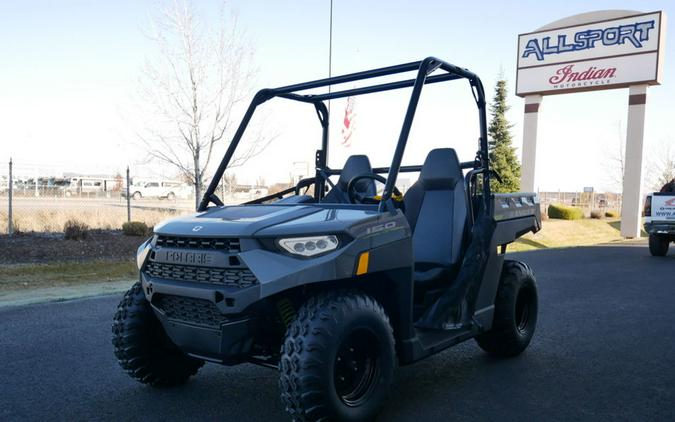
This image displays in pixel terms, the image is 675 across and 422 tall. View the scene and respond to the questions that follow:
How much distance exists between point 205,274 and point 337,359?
862 millimetres

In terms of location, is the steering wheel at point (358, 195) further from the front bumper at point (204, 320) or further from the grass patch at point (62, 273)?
the grass patch at point (62, 273)

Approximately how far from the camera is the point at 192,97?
13141mm

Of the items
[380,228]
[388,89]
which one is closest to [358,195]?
[388,89]

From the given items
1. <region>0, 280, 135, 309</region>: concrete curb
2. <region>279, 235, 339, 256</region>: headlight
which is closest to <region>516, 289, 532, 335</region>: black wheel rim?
<region>279, 235, 339, 256</region>: headlight

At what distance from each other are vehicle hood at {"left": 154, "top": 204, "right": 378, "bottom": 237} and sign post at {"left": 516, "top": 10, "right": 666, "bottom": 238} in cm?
2289

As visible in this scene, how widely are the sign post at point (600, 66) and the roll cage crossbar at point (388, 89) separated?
21.4 metres

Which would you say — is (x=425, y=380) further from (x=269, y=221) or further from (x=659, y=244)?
(x=659, y=244)

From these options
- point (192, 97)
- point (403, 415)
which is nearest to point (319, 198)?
point (403, 415)

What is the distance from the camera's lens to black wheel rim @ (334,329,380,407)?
314 cm

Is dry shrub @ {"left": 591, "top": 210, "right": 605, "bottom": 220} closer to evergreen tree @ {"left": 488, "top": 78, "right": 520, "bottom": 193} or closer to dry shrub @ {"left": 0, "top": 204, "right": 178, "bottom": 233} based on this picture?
evergreen tree @ {"left": 488, "top": 78, "right": 520, "bottom": 193}

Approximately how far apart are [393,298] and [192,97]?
35.4 ft

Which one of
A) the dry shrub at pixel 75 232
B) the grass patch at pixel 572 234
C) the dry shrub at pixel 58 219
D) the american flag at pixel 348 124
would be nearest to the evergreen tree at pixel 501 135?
the grass patch at pixel 572 234

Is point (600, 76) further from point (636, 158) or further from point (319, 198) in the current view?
point (319, 198)

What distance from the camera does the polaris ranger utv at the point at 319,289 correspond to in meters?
2.95
